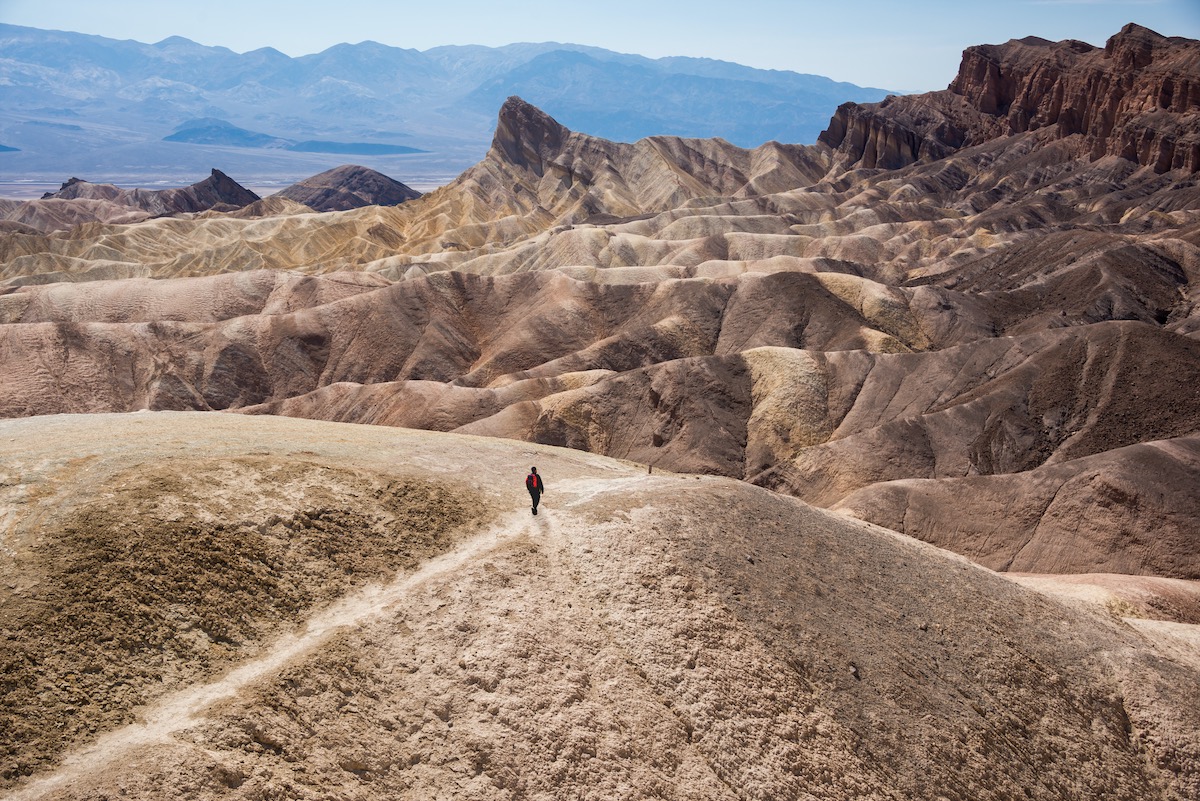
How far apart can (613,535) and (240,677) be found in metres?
9.27

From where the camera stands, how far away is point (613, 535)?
68.3 feet

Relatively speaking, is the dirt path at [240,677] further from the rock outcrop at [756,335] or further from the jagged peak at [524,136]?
the jagged peak at [524,136]

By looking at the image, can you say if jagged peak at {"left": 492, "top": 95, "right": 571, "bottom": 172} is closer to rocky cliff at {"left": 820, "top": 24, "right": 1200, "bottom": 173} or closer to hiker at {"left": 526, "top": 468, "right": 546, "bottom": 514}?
rocky cliff at {"left": 820, "top": 24, "right": 1200, "bottom": 173}

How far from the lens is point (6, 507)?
1719 centimetres

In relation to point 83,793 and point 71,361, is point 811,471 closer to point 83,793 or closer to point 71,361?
point 83,793

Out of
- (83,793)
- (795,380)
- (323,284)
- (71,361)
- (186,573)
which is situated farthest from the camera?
(323,284)

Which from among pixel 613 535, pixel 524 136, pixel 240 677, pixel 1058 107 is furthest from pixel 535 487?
pixel 1058 107

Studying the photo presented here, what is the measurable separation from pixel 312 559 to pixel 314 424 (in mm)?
15121

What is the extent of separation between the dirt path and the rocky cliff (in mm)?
141447

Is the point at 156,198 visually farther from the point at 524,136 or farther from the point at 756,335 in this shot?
the point at 756,335

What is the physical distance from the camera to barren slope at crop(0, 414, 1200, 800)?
14172 millimetres

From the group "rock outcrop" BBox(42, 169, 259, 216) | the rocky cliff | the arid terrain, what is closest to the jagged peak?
the rocky cliff

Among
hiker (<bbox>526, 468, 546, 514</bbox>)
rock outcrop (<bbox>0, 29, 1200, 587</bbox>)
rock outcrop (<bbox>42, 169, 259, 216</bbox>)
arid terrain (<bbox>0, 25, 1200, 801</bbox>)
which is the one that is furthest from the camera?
Result: rock outcrop (<bbox>42, 169, 259, 216</bbox>)

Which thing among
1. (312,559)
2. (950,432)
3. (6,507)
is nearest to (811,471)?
(950,432)
